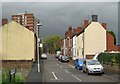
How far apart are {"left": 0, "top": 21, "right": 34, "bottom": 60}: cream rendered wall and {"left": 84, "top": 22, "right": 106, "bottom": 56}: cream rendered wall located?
14070 millimetres

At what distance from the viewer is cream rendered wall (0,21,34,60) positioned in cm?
6269

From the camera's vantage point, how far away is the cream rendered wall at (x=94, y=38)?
237 feet

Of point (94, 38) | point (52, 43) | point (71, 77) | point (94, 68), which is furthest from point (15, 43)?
point (52, 43)

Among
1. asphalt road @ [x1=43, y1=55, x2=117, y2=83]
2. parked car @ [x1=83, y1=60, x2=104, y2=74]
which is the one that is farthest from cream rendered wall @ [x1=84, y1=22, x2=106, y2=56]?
parked car @ [x1=83, y1=60, x2=104, y2=74]

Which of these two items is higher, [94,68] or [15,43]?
[15,43]

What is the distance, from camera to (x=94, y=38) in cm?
7275

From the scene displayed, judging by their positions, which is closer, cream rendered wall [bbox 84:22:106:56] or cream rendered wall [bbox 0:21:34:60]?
cream rendered wall [bbox 0:21:34:60]

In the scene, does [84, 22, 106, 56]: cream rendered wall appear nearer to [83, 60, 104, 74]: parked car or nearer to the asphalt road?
the asphalt road

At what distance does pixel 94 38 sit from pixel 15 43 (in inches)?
701

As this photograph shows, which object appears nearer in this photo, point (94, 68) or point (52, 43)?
point (94, 68)

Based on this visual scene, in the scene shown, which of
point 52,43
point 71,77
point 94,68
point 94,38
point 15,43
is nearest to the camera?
point 71,77

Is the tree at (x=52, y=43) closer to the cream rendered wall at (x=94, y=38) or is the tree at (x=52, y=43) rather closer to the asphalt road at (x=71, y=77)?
the cream rendered wall at (x=94, y=38)

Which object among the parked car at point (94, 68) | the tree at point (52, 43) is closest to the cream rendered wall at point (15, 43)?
the parked car at point (94, 68)

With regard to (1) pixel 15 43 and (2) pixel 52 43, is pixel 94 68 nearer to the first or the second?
(1) pixel 15 43
